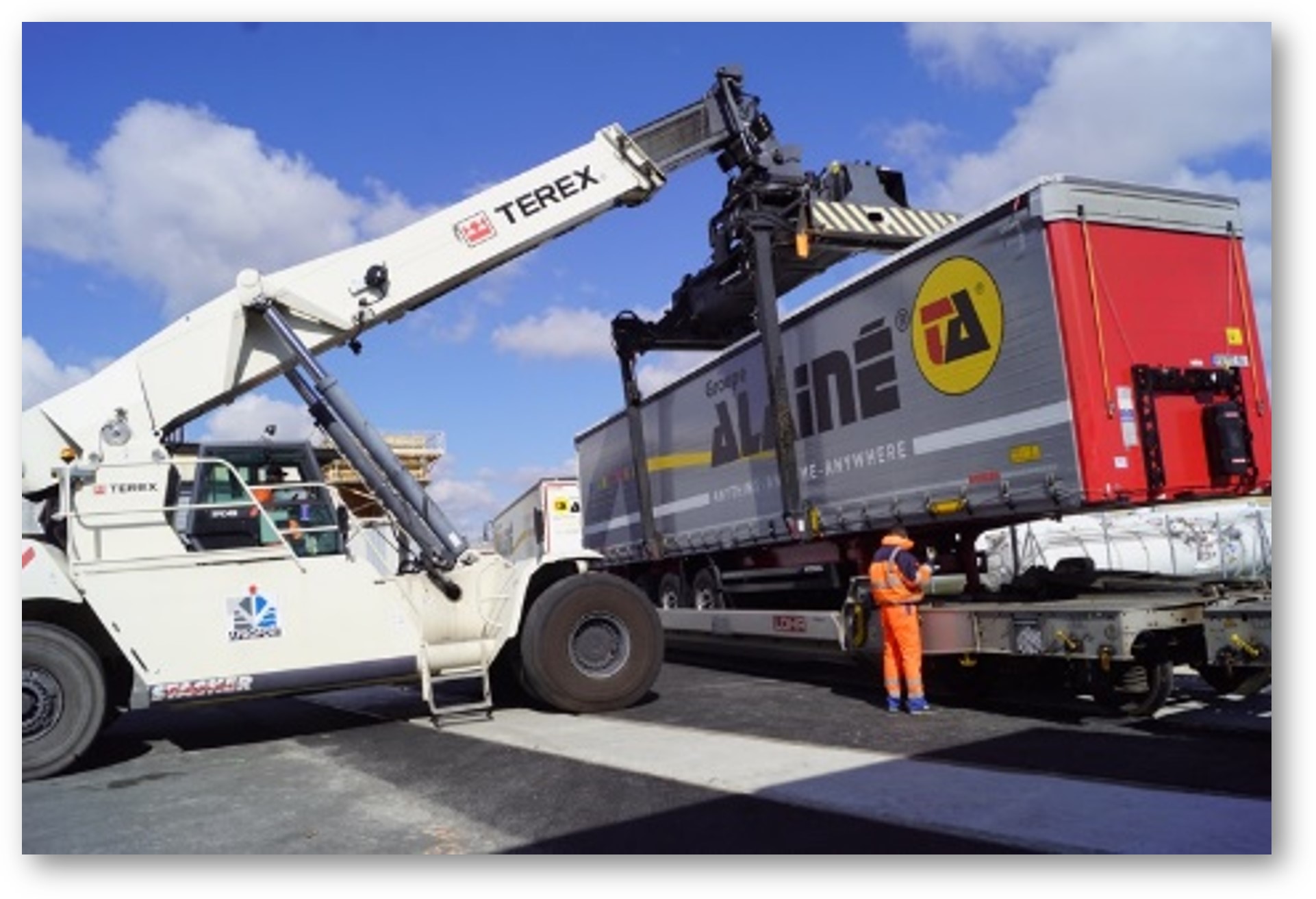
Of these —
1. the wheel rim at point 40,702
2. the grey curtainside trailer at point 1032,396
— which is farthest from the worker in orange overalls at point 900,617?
the wheel rim at point 40,702

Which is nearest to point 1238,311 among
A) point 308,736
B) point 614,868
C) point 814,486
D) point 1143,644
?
point 1143,644

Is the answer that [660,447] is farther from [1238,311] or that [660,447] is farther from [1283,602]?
[1283,602]

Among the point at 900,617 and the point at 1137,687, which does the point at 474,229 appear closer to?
the point at 900,617

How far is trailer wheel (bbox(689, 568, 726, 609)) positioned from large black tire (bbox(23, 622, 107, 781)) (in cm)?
800

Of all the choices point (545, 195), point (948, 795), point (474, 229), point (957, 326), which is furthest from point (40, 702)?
point (957, 326)

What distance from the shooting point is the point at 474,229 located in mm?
A: 9438

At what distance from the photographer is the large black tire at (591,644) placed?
8914 mm

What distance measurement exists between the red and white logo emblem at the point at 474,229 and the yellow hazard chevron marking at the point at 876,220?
12.0 ft

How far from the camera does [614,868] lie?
464 cm

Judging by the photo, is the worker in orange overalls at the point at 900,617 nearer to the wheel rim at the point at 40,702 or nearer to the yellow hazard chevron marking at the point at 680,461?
the yellow hazard chevron marking at the point at 680,461

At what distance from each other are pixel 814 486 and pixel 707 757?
4.94m

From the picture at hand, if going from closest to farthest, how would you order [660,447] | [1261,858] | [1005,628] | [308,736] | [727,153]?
[1261,858]
[1005,628]
[308,736]
[727,153]
[660,447]

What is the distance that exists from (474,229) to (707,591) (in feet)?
21.8

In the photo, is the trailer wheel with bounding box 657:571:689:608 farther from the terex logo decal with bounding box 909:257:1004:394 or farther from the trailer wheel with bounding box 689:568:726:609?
the terex logo decal with bounding box 909:257:1004:394
